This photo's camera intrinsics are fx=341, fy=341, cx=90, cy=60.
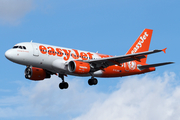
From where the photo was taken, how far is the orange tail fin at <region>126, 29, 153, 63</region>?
50.2 metres

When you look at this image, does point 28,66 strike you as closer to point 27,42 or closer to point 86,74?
point 27,42

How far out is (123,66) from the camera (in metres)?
45.7

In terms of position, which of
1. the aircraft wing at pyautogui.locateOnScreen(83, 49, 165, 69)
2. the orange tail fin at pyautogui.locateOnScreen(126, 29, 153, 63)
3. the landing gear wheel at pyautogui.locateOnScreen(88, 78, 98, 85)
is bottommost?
the landing gear wheel at pyautogui.locateOnScreen(88, 78, 98, 85)

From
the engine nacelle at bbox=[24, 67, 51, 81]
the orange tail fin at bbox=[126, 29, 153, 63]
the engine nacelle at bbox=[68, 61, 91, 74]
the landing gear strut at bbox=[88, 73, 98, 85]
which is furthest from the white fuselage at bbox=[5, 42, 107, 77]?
the orange tail fin at bbox=[126, 29, 153, 63]

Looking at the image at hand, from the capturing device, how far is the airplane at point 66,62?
127 ft

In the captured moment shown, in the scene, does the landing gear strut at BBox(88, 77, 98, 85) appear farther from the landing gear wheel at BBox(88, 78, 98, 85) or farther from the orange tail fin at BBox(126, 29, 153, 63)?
the orange tail fin at BBox(126, 29, 153, 63)

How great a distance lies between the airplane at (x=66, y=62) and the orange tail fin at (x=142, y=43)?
148 inches

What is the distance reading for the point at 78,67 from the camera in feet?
130

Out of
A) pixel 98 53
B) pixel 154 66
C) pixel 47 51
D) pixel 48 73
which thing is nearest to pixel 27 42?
pixel 47 51

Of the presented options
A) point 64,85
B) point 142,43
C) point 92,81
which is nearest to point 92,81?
point 92,81

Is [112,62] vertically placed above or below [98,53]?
below

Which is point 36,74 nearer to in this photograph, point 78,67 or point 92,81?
point 78,67

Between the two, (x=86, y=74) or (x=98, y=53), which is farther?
(x=98, y=53)

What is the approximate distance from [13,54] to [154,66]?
60.4 feet
